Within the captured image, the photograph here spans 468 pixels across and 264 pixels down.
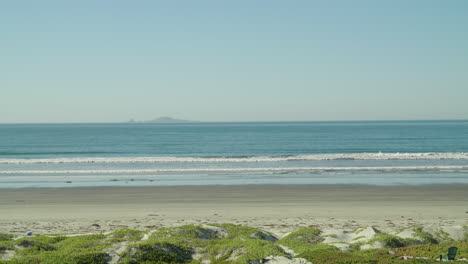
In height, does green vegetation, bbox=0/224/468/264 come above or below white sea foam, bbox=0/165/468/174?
above

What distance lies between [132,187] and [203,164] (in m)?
15.7

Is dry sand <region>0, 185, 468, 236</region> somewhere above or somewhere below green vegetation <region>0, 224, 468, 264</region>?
below

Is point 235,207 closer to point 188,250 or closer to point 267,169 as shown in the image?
point 188,250

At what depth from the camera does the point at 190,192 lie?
25.2 m

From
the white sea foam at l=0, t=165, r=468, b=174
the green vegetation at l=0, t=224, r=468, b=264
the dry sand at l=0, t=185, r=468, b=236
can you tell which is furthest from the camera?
the white sea foam at l=0, t=165, r=468, b=174

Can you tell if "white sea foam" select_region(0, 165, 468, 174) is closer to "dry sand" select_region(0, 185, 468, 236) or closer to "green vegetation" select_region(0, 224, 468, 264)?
"dry sand" select_region(0, 185, 468, 236)

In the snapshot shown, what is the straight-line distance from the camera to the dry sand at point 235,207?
17.2 metres

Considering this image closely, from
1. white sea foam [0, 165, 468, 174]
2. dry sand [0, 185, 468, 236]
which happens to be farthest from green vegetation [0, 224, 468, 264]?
white sea foam [0, 165, 468, 174]

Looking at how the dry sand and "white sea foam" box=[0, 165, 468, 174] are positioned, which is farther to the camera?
"white sea foam" box=[0, 165, 468, 174]

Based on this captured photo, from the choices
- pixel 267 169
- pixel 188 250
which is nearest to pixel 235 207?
pixel 188 250

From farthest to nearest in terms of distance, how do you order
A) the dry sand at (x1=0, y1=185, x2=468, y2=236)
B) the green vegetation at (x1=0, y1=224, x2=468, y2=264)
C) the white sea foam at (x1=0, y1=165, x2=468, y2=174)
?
1. the white sea foam at (x1=0, y1=165, x2=468, y2=174)
2. the dry sand at (x1=0, y1=185, x2=468, y2=236)
3. the green vegetation at (x1=0, y1=224, x2=468, y2=264)

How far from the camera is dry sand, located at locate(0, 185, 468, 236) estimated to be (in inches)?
675

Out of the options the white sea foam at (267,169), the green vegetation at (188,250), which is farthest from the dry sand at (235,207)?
the white sea foam at (267,169)

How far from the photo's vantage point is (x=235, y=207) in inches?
820
